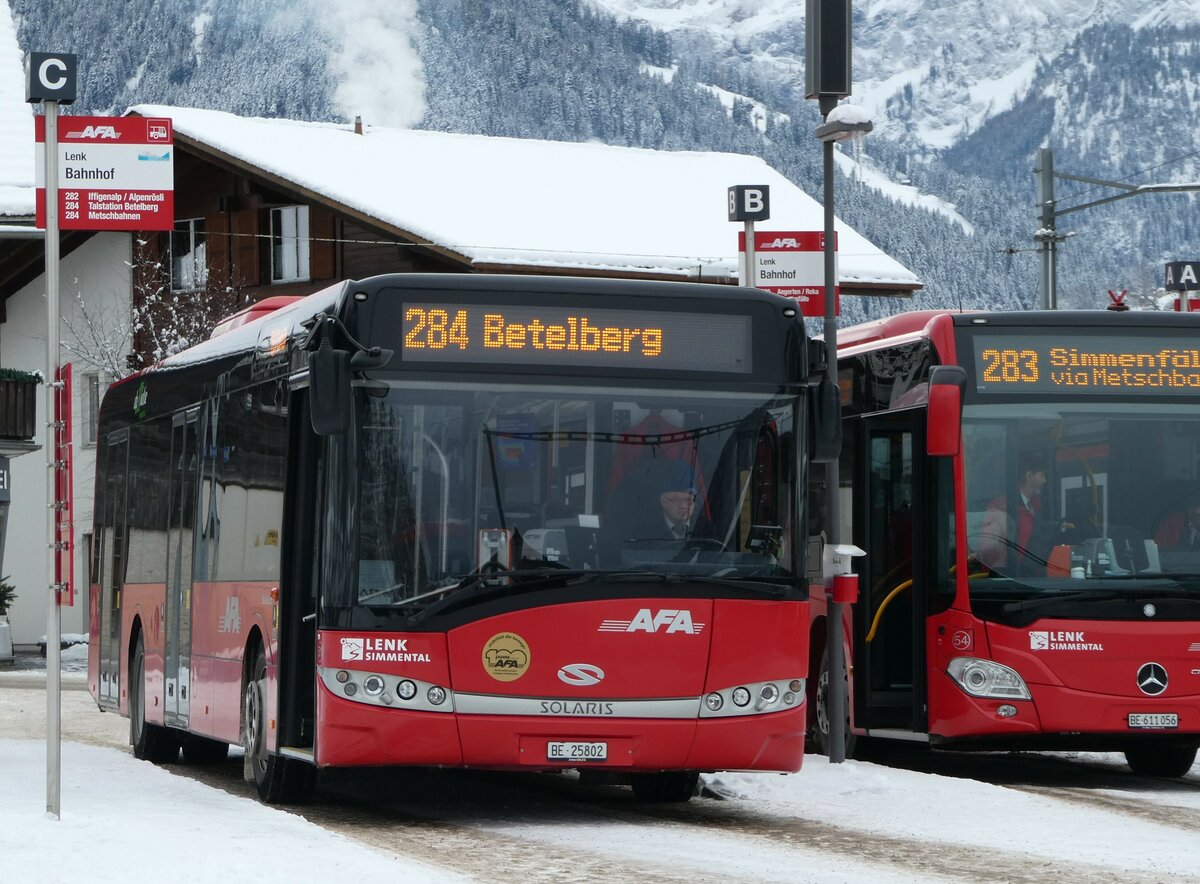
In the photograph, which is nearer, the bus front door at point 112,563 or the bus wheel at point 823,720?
the bus wheel at point 823,720

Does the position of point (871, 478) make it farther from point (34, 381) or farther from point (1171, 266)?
point (34, 381)

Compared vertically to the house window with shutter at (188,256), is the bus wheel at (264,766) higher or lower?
lower

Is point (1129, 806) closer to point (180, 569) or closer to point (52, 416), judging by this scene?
point (180, 569)

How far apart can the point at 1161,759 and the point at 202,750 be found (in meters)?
6.77

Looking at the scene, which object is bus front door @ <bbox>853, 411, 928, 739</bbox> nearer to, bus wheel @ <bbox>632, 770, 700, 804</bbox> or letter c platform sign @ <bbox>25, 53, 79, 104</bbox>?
bus wheel @ <bbox>632, 770, 700, 804</bbox>

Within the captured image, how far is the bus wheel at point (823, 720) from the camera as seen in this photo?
1689 cm

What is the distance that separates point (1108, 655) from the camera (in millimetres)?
15289

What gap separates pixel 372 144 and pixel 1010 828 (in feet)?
125

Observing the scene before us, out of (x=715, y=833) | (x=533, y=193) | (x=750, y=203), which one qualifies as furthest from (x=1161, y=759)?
(x=533, y=193)

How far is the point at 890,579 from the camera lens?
1652 cm

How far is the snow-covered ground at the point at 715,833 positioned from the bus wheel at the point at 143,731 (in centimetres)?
150

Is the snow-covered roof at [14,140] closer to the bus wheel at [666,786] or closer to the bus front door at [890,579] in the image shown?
the bus front door at [890,579]

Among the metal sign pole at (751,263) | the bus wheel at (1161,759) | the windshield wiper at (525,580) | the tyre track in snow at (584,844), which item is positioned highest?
the metal sign pole at (751,263)

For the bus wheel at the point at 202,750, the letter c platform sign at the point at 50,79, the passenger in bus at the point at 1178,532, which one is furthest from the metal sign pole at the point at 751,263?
the letter c platform sign at the point at 50,79
